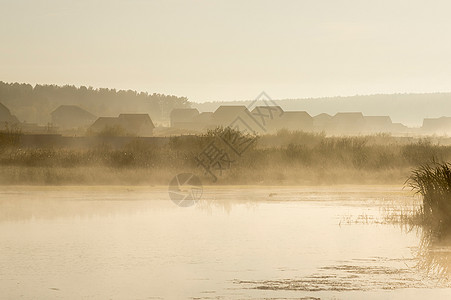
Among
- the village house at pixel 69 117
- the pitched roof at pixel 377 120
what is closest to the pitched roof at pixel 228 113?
the village house at pixel 69 117

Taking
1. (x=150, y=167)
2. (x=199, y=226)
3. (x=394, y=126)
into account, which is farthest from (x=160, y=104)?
(x=199, y=226)

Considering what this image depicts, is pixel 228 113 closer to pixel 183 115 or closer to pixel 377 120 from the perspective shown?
pixel 183 115

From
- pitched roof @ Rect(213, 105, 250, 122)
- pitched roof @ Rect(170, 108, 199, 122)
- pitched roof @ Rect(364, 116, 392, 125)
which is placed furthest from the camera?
pitched roof @ Rect(364, 116, 392, 125)

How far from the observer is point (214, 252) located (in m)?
14.8

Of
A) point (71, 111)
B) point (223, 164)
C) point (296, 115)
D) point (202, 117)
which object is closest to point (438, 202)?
point (223, 164)

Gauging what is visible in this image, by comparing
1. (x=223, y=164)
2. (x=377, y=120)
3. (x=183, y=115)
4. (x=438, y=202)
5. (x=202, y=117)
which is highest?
(x=377, y=120)

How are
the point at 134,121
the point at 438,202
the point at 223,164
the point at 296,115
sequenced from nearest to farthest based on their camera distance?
the point at 438,202 < the point at 223,164 < the point at 134,121 < the point at 296,115

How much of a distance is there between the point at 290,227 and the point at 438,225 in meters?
3.20

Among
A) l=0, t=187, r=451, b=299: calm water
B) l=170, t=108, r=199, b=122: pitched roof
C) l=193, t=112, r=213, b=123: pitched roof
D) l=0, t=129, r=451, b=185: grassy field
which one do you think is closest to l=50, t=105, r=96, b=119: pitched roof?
l=193, t=112, r=213, b=123: pitched roof

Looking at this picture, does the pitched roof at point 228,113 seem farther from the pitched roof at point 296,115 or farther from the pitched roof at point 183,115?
the pitched roof at point 183,115

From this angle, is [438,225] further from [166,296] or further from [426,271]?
[166,296]

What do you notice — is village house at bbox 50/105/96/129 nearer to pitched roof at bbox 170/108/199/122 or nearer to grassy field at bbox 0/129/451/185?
pitched roof at bbox 170/108/199/122

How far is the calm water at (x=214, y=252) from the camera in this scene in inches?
448

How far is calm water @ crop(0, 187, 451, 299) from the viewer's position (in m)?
11.4
